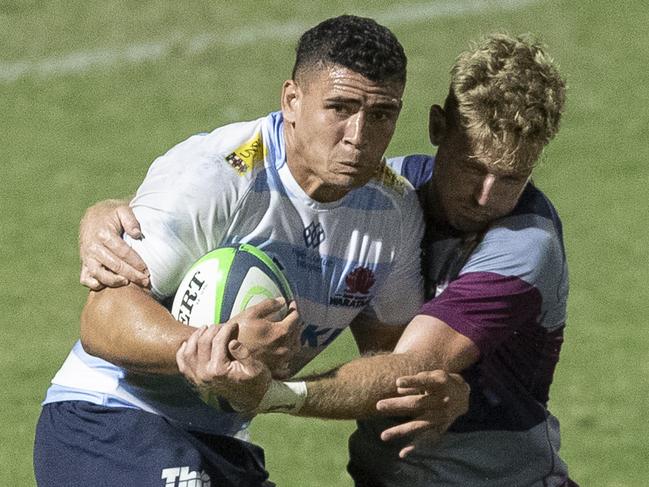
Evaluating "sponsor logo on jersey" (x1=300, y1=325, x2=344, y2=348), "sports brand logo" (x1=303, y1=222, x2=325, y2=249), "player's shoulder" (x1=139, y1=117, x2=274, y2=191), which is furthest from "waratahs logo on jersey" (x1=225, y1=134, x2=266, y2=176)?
"sponsor logo on jersey" (x1=300, y1=325, x2=344, y2=348)

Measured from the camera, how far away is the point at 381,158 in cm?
704

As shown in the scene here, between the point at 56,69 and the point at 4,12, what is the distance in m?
1.16

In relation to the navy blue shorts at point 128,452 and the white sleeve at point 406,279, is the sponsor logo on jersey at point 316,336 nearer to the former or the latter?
the white sleeve at point 406,279

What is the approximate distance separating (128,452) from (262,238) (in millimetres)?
984

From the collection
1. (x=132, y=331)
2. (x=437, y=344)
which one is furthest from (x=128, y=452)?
(x=437, y=344)

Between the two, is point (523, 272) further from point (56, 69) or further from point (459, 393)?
point (56, 69)

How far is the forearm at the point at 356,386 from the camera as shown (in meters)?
6.66

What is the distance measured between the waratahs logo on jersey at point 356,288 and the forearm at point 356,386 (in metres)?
0.35

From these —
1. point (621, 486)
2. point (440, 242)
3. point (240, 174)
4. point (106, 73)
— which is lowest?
point (621, 486)

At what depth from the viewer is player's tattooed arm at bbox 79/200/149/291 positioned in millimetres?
6547

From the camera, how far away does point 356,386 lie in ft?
22.1

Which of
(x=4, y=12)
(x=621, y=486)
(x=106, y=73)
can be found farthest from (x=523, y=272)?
(x=4, y=12)

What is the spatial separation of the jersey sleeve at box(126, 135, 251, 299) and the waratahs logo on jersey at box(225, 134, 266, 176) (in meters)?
0.05

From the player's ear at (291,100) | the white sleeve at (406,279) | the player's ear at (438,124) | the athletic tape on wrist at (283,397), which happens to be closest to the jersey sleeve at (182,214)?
the player's ear at (291,100)
